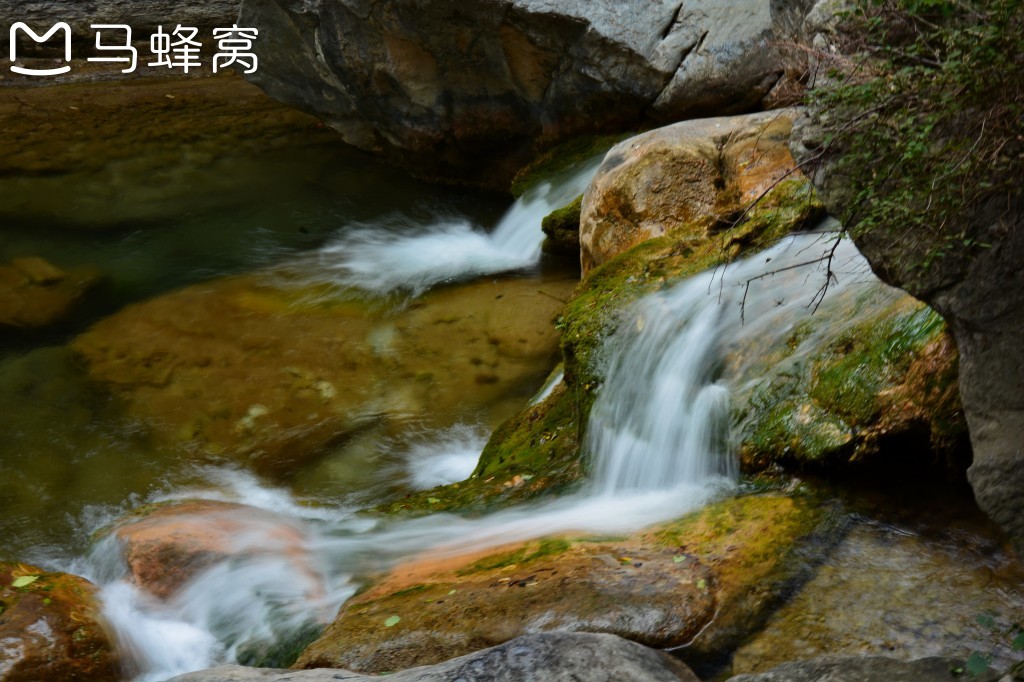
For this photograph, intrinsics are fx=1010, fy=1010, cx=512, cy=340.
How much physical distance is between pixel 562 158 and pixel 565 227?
58.3 inches

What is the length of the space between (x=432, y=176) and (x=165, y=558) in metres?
6.79

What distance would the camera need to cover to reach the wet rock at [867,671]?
9.61 ft

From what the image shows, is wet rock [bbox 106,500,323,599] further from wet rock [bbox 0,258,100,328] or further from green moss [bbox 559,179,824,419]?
wet rock [bbox 0,258,100,328]

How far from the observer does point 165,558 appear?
185 inches

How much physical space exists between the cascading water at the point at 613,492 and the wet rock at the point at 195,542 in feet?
0.13

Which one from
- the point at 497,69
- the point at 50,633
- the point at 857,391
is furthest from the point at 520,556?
the point at 497,69

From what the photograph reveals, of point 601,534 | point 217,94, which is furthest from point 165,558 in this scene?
point 217,94

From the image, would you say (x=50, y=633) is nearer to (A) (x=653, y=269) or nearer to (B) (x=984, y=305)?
(A) (x=653, y=269)

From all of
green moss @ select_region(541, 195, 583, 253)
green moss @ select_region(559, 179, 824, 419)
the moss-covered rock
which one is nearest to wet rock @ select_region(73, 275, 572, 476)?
green moss @ select_region(541, 195, 583, 253)

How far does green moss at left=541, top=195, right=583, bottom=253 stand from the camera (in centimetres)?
807

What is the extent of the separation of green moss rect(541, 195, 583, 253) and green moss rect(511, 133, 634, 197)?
1.00m

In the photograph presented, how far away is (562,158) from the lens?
9383 mm

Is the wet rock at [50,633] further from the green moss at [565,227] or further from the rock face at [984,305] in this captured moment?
the green moss at [565,227]

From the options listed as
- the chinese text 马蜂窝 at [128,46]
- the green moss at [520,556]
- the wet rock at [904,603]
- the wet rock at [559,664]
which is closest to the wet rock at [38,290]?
the green moss at [520,556]
